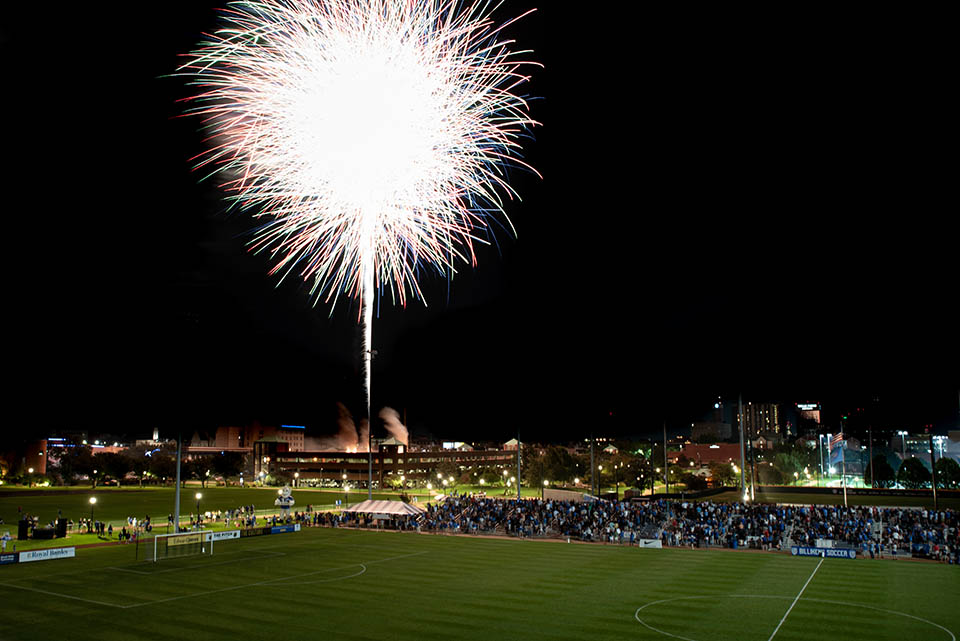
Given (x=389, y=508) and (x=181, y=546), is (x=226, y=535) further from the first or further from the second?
(x=389, y=508)

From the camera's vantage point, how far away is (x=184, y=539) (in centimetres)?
3650

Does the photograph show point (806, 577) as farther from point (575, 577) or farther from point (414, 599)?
point (414, 599)

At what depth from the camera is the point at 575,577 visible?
29.5m

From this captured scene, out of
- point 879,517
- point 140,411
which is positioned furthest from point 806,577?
point 140,411

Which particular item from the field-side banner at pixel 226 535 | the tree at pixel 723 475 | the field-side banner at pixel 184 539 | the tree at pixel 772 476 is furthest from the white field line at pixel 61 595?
the tree at pixel 772 476

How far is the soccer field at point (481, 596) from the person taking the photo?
20.4 metres

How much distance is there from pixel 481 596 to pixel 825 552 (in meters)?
20.4

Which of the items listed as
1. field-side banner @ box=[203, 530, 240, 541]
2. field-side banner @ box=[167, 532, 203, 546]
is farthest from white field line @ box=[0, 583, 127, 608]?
field-side banner @ box=[203, 530, 240, 541]

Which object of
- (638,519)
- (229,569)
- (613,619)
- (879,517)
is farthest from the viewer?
(638,519)

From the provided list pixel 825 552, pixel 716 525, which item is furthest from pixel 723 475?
pixel 825 552

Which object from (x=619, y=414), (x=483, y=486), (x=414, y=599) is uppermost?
(x=619, y=414)

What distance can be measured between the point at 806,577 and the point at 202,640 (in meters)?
23.8

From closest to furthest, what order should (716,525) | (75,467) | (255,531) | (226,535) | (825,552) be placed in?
1. (825,552)
2. (716,525)
3. (226,535)
4. (255,531)
5. (75,467)

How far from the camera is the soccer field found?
2036cm
